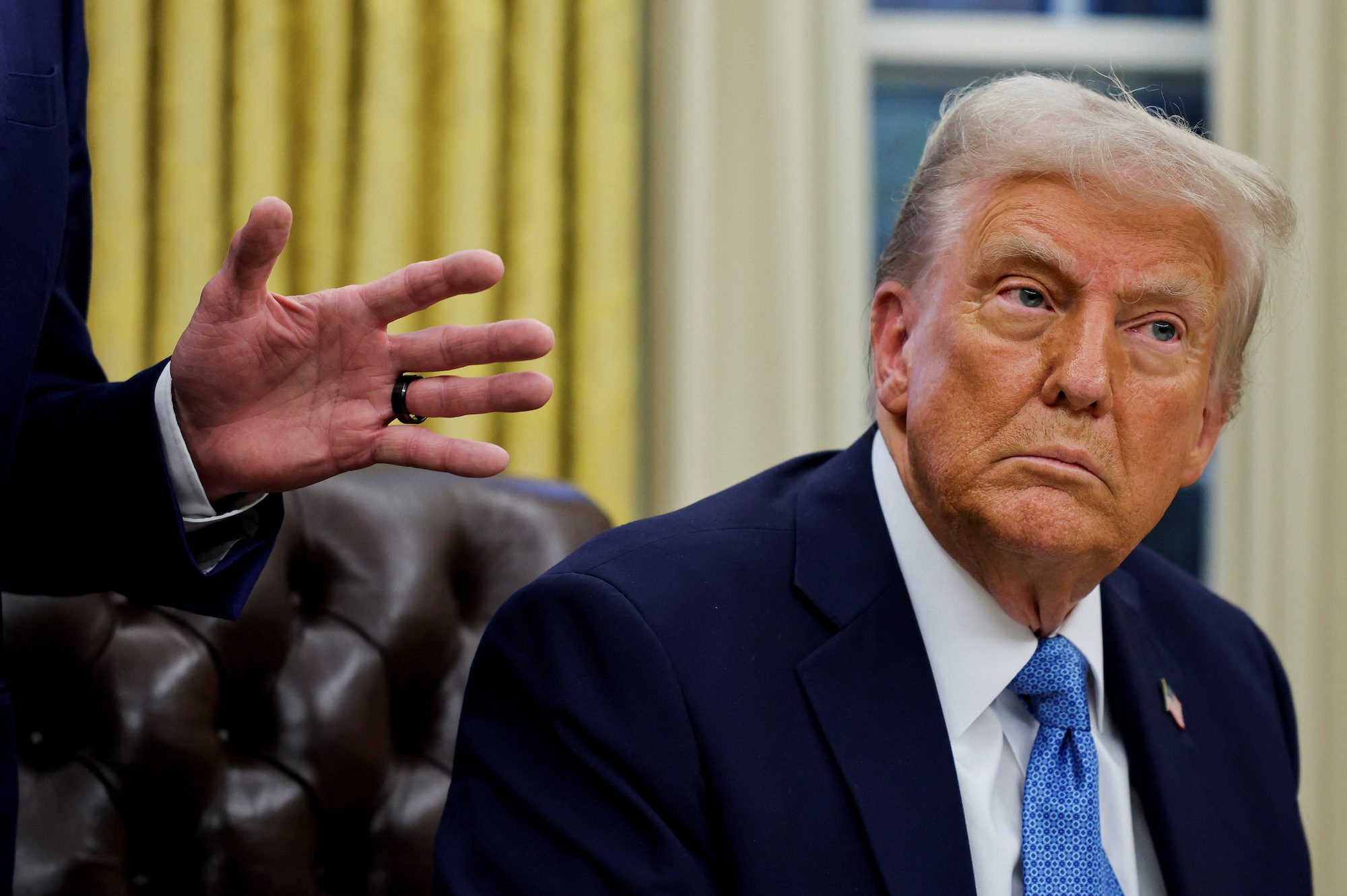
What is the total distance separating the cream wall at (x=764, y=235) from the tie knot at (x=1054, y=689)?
1202mm

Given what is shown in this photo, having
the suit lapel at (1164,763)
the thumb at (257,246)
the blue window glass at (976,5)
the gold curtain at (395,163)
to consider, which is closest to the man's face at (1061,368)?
the suit lapel at (1164,763)

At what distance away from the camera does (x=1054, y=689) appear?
49.8 inches

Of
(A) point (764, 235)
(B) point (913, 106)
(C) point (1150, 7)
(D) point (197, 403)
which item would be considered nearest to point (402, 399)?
(D) point (197, 403)

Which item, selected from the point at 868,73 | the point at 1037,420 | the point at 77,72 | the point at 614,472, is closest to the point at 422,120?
the point at 614,472

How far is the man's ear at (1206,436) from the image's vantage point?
4.45 feet

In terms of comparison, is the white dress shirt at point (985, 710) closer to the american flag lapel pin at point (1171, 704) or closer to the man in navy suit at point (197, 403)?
the american flag lapel pin at point (1171, 704)

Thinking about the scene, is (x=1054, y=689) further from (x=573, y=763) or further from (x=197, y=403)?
(x=197, y=403)

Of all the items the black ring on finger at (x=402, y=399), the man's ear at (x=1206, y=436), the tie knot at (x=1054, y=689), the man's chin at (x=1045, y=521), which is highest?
the black ring on finger at (x=402, y=399)

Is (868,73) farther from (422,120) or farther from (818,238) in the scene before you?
(422,120)

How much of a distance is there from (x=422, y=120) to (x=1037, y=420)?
4.98 ft

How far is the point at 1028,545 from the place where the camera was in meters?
1.16

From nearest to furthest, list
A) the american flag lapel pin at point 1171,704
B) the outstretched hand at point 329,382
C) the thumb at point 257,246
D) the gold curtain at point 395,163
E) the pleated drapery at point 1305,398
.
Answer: the thumb at point 257,246 → the outstretched hand at point 329,382 → the american flag lapel pin at point 1171,704 → the gold curtain at point 395,163 → the pleated drapery at point 1305,398

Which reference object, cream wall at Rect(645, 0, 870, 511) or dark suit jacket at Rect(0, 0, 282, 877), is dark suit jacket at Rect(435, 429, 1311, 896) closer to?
dark suit jacket at Rect(0, 0, 282, 877)

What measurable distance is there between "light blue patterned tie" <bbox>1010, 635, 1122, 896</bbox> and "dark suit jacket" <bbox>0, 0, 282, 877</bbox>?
0.73m
